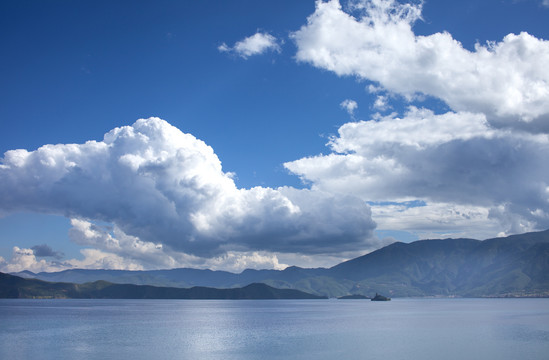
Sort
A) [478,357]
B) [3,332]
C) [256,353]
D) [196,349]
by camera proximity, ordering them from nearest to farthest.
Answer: [478,357] → [256,353] → [196,349] → [3,332]

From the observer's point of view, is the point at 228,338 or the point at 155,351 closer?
the point at 155,351

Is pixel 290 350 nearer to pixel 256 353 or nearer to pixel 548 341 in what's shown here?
pixel 256 353

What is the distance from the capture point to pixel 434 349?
112 m

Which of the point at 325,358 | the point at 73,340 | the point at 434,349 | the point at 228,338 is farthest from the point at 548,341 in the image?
the point at 73,340

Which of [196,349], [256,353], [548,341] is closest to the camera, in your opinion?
[256,353]

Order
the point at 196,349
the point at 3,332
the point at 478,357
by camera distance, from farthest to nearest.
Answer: the point at 3,332, the point at 196,349, the point at 478,357

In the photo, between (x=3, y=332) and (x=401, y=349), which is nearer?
(x=401, y=349)

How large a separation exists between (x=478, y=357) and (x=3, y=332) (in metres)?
152

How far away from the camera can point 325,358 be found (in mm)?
99875

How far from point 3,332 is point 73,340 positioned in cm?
4122

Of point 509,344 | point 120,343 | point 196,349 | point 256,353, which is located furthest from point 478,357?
point 120,343

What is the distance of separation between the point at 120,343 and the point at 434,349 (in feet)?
281

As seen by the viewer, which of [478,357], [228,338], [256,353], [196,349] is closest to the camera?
[478,357]

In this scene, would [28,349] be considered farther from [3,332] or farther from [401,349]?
[401,349]
